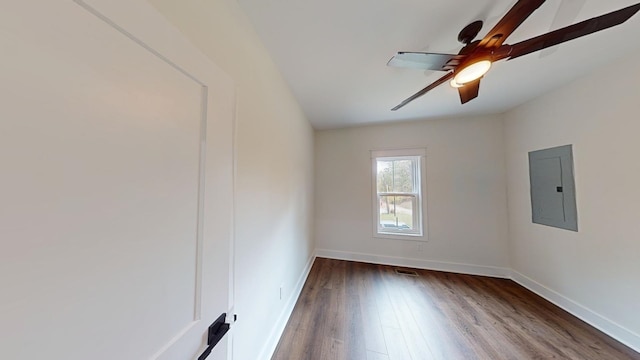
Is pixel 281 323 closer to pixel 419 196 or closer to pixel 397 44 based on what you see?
pixel 397 44

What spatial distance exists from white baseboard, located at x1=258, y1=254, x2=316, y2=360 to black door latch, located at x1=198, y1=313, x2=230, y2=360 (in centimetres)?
94

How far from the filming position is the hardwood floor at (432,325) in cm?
171

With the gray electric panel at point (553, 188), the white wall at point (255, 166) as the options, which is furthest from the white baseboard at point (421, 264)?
the white wall at point (255, 166)

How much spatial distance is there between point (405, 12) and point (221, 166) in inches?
55.0

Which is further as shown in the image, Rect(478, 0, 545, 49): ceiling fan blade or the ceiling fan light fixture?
the ceiling fan light fixture

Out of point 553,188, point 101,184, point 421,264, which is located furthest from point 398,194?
point 101,184

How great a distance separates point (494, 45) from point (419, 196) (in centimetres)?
252

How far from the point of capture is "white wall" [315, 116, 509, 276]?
10.2ft

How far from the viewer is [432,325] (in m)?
2.04

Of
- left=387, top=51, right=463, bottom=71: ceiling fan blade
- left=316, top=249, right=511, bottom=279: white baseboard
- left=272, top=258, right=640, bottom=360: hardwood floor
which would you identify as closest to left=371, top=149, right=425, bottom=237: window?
left=316, top=249, right=511, bottom=279: white baseboard

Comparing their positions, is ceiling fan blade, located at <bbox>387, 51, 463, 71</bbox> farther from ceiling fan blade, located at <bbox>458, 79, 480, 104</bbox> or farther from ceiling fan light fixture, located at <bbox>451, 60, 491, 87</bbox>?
ceiling fan blade, located at <bbox>458, 79, 480, 104</bbox>

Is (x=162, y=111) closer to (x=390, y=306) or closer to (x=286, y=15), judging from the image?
(x=286, y=15)

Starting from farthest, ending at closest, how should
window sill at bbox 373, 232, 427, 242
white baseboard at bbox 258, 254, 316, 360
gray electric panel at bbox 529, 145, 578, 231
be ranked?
window sill at bbox 373, 232, 427, 242 → gray electric panel at bbox 529, 145, 578, 231 → white baseboard at bbox 258, 254, 316, 360

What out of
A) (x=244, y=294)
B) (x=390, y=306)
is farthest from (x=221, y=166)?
(x=390, y=306)
